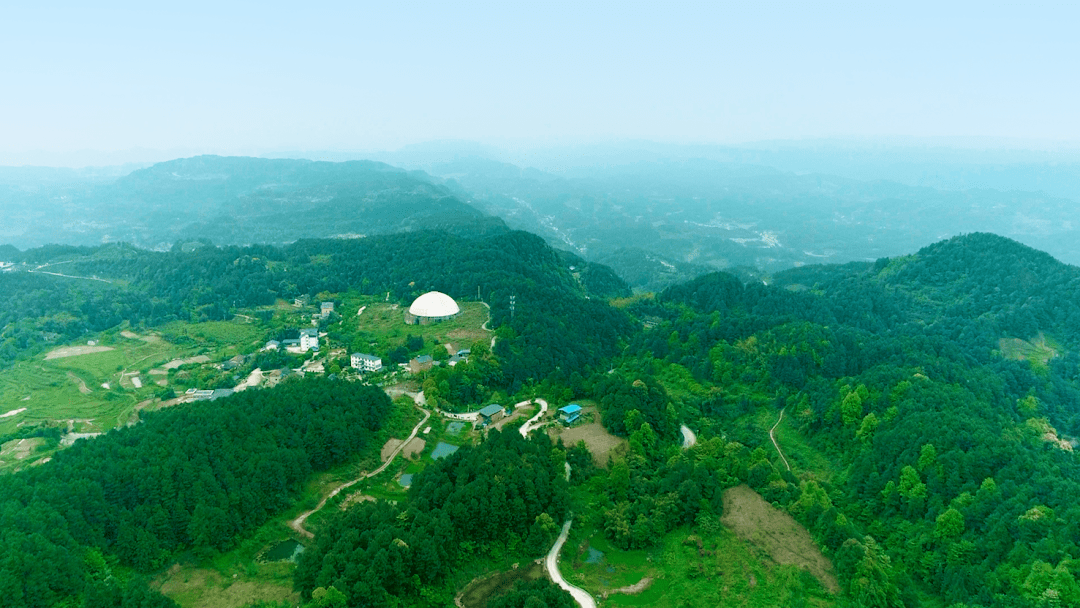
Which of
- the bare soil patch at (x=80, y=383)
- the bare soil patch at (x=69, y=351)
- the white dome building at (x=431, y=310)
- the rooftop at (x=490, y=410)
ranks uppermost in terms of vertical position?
the white dome building at (x=431, y=310)

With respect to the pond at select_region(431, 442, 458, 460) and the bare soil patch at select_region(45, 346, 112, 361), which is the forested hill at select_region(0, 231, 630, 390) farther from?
the pond at select_region(431, 442, 458, 460)

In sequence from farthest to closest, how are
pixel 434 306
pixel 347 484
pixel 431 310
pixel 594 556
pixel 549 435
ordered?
1. pixel 434 306
2. pixel 431 310
3. pixel 549 435
4. pixel 347 484
5. pixel 594 556

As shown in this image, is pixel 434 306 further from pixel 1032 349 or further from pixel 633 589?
pixel 1032 349

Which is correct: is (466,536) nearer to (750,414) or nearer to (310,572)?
(310,572)

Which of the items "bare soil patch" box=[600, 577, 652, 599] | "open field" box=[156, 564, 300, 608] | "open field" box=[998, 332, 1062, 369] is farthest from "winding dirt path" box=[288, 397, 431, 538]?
"open field" box=[998, 332, 1062, 369]

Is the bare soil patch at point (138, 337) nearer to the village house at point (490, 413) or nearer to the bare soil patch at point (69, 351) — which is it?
the bare soil patch at point (69, 351)

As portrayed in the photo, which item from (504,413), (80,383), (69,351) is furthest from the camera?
(69,351)

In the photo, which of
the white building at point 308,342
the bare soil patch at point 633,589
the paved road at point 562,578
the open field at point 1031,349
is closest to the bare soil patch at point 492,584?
the paved road at point 562,578

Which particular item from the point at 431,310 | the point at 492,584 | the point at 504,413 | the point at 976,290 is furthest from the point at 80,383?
the point at 976,290
